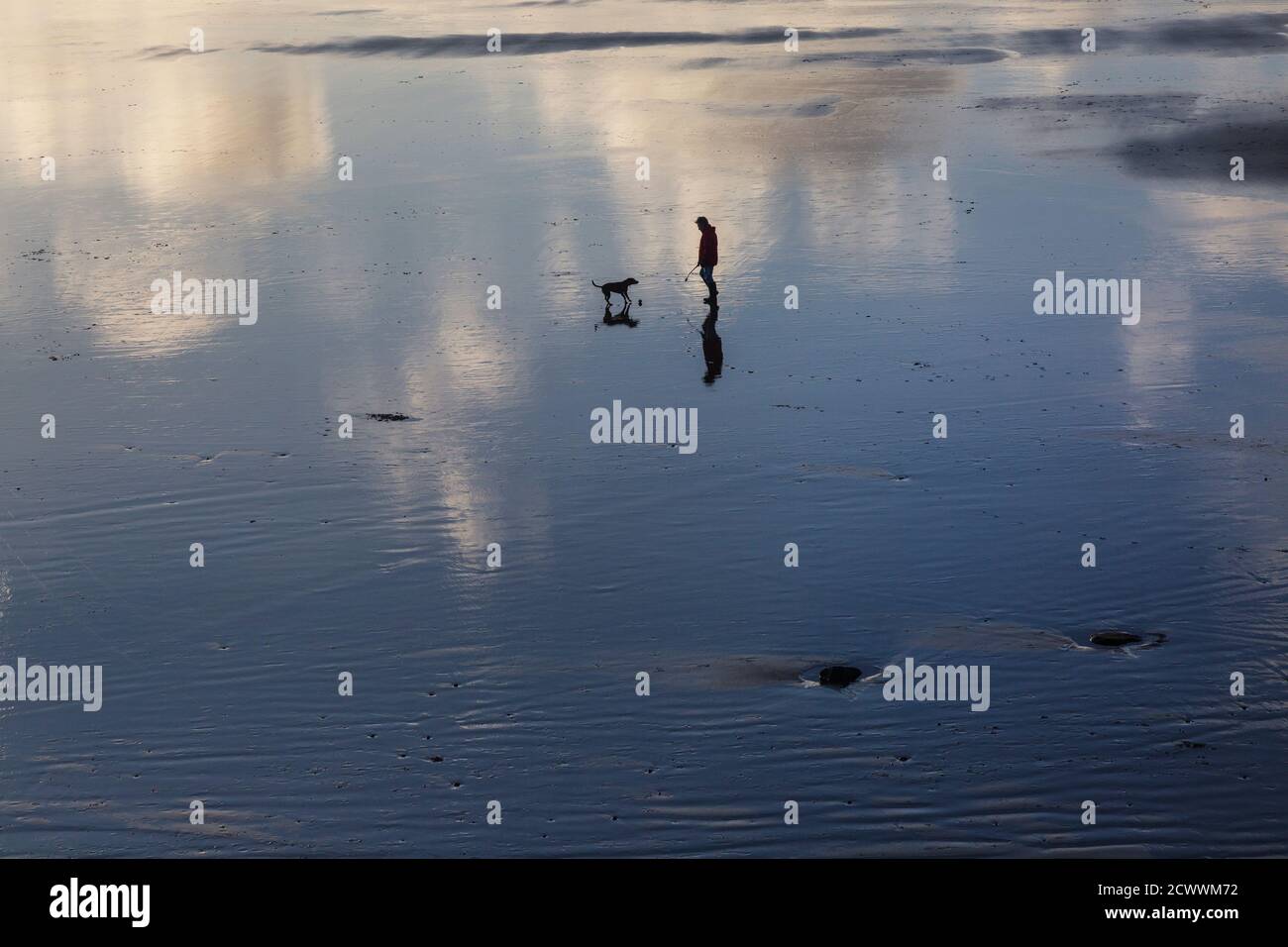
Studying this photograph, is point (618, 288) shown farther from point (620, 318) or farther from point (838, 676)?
point (838, 676)

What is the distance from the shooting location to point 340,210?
105ft

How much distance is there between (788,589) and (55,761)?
7.07 m

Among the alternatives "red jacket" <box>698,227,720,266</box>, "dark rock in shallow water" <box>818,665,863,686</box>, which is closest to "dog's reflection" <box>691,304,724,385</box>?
"red jacket" <box>698,227,720,266</box>

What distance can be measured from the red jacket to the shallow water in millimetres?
901

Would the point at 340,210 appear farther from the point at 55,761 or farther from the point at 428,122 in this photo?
the point at 55,761

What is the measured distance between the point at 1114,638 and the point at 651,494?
18.9ft

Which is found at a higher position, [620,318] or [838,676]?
[620,318]

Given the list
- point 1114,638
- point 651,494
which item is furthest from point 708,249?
point 1114,638

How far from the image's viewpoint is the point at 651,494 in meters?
18.4

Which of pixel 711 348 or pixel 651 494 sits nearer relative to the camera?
pixel 651 494

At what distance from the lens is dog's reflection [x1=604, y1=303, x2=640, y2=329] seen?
24328 millimetres

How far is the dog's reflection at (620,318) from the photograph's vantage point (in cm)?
2433

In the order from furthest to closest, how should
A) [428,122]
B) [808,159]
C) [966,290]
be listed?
[428,122], [808,159], [966,290]

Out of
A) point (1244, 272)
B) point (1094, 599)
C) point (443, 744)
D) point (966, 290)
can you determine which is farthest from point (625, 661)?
point (1244, 272)
